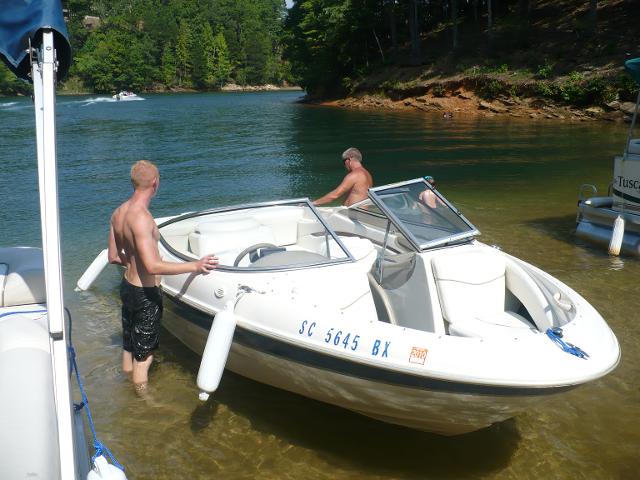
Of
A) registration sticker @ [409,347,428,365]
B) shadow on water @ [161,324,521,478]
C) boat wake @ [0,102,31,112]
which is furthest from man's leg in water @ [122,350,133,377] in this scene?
boat wake @ [0,102,31,112]

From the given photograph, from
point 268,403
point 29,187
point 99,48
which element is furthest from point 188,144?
point 99,48

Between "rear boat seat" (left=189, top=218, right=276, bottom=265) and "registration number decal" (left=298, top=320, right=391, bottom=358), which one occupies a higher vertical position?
"rear boat seat" (left=189, top=218, right=276, bottom=265)

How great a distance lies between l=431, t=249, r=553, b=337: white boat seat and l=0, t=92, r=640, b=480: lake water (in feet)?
2.87

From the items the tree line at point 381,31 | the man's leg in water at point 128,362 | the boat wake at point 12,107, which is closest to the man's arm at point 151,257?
the man's leg in water at point 128,362

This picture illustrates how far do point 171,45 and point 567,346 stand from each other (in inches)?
4361

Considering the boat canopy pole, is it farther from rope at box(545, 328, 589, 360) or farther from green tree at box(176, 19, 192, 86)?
green tree at box(176, 19, 192, 86)

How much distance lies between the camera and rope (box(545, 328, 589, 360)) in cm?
416

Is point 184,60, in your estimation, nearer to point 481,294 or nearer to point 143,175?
point 143,175

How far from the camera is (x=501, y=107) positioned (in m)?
34.0

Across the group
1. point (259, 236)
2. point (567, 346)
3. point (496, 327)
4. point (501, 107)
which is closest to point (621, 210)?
point (496, 327)

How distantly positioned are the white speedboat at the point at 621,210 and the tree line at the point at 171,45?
89047 mm

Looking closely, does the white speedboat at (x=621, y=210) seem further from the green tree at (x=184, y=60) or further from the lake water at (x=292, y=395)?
the green tree at (x=184, y=60)

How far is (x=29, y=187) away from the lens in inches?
639

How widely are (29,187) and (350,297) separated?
13.6 metres
